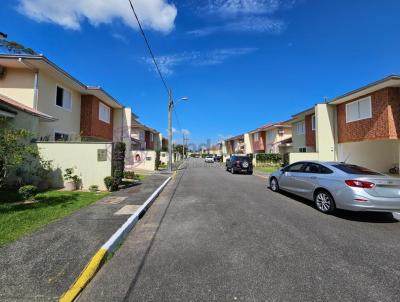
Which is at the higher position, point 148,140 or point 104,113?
point 104,113

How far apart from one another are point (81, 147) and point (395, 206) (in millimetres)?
11487

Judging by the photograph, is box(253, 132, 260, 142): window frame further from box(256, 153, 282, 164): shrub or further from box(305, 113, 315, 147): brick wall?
box(305, 113, 315, 147): brick wall

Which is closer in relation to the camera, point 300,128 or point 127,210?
point 127,210

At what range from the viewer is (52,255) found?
13.6 feet

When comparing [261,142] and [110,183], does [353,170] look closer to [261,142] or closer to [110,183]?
[110,183]

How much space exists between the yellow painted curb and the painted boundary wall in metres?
7.29

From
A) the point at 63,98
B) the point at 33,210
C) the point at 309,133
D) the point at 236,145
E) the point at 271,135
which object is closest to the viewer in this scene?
the point at 33,210

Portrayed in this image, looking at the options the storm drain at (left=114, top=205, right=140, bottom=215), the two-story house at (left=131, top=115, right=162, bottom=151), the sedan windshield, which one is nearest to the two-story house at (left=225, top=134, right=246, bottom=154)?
the two-story house at (left=131, top=115, right=162, bottom=151)

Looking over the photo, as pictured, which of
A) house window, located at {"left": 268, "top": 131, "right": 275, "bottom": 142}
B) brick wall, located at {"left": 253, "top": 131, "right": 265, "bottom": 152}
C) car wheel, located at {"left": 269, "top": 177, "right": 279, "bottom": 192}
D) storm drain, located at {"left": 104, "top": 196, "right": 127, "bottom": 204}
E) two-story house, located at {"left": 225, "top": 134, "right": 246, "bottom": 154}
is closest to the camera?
storm drain, located at {"left": 104, "top": 196, "right": 127, "bottom": 204}

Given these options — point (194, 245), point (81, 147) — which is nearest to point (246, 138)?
point (81, 147)

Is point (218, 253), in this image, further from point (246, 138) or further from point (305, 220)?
point (246, 138)

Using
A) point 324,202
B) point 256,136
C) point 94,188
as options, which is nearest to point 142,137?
point 256,136

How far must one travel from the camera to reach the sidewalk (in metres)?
3.21

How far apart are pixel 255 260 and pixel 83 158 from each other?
9.43 metres
